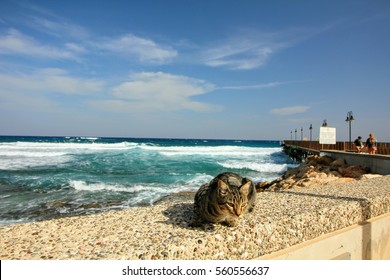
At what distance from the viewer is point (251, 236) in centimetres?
312

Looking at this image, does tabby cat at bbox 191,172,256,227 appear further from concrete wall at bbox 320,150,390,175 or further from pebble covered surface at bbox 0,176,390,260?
concrete wall at bbox 320,150,390,175

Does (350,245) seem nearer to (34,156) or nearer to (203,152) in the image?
(34,156)

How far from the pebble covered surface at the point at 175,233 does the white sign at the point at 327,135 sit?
18181mm

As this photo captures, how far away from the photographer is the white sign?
2142cm

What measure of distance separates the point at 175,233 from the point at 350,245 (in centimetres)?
255

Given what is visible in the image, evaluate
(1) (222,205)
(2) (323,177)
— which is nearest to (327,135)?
(2) (323,177)

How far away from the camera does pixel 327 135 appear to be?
71.1 ft

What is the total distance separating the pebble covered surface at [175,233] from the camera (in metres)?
2.69

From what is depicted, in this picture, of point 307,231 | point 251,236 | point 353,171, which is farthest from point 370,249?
point 353,171

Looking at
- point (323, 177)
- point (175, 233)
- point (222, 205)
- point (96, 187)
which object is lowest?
point (96, 187)

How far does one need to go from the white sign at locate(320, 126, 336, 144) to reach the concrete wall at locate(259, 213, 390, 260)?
1795cm

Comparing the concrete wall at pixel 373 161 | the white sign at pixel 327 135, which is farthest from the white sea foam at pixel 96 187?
the white sign at pixel 327 135

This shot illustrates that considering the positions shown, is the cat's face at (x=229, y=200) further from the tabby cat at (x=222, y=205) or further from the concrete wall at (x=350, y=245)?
the concrete wall at (x=350, y=245)
